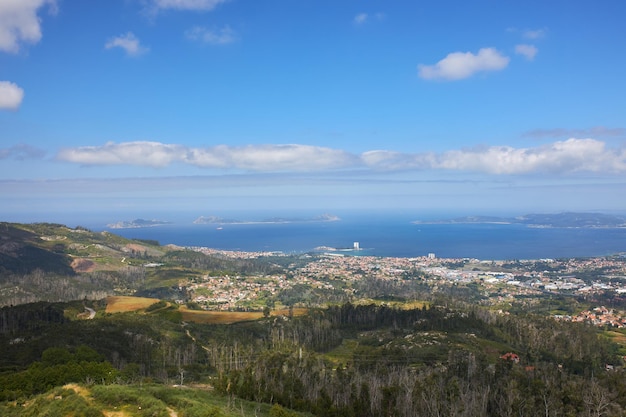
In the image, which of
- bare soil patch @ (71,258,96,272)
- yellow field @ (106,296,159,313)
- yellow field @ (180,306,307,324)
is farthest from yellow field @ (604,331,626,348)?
bare soil patch @ (71,258,96,272)

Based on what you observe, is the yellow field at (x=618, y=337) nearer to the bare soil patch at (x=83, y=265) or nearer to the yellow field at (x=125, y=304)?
the yellow field at (x=125, y=304)

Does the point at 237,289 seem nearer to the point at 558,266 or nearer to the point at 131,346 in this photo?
the point at 131,346

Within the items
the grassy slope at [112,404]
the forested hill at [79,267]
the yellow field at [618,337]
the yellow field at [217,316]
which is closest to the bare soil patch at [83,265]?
the forested hill at [79,267]

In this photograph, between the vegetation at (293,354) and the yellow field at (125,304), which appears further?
the yellow field at (125,304)

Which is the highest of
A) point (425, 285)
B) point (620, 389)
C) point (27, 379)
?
point (27, 379)

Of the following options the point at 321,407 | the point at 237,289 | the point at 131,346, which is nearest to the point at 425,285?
the point at 237,289

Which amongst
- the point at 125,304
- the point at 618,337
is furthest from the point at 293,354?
the point at 618,337

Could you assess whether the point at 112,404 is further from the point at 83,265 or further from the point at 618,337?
the point at 83,265

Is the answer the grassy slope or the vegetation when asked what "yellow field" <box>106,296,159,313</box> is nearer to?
the vegetation
